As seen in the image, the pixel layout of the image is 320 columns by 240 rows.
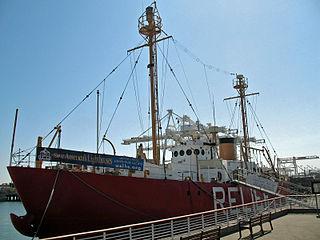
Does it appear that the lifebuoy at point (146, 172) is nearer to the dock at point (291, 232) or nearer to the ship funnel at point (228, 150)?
the dock at point (291, 232)

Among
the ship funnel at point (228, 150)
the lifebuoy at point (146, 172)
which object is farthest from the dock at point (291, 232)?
the ship funnel at point (228, 150)

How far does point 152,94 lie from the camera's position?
1827 centimetres

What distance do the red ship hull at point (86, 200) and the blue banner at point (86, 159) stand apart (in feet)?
1.86

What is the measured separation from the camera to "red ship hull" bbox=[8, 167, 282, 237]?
1019cm

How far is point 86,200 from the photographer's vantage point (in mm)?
10898

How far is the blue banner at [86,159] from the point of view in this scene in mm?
10688

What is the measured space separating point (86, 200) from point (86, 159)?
5.32ft

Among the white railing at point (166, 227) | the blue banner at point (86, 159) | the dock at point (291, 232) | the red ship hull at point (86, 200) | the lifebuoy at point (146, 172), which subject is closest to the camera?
the white railing at point (166, 227)

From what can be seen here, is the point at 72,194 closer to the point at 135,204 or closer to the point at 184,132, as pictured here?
the point at 135,204

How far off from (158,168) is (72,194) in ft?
17.2

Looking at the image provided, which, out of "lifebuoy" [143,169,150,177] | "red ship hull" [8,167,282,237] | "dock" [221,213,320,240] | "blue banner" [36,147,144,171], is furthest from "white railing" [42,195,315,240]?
"blue banner" [36,147,144,171]

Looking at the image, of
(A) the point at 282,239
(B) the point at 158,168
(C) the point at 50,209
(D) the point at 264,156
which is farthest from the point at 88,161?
(D) the point at 264,156

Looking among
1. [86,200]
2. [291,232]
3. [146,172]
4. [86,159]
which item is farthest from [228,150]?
[86,200]

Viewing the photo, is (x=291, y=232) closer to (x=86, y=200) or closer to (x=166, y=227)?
(x=166, y=227)
